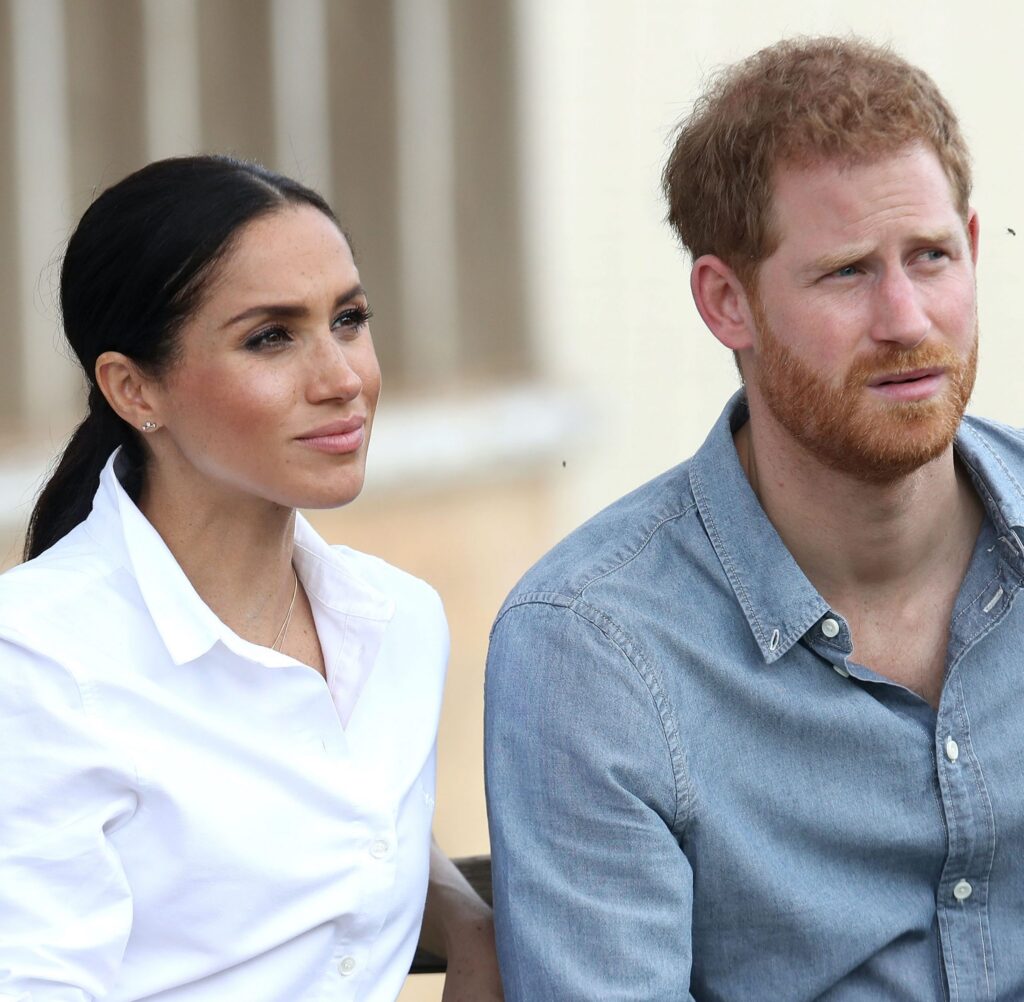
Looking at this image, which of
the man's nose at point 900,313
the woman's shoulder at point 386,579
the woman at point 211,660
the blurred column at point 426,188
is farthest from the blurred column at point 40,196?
the man's nose at point 900,313

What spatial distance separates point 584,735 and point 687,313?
10.7 feet

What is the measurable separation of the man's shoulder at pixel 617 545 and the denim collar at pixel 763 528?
0.03m

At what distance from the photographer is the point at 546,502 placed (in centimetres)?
502

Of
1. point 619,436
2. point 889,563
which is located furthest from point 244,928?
point 619,436

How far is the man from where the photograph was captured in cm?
189

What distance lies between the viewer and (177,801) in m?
1.75

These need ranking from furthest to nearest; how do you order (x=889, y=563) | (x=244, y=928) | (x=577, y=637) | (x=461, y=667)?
(x=461, y=667) < (x=889, y=563) < (x=577, y=637) < (x=244, y=928)

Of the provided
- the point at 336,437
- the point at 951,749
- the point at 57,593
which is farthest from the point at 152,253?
the point at 951,749

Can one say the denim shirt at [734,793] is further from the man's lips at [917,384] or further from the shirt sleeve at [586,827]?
the man's lips at [917,384]

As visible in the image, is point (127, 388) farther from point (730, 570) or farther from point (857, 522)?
point (857, 522)

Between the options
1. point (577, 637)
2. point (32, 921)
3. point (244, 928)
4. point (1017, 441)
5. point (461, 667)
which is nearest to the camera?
point (32, 921)

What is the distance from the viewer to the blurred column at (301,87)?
14.1 feet

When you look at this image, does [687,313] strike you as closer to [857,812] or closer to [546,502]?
[546,502]

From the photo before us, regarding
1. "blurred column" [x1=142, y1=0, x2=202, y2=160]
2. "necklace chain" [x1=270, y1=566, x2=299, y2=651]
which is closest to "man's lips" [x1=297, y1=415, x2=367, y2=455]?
"necklace chain" [x1=270, y1=566, x2=299, y2=651]
